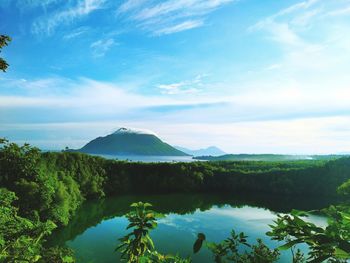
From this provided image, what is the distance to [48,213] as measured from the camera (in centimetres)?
4147

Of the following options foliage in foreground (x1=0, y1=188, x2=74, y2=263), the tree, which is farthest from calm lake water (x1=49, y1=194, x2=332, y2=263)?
the tree

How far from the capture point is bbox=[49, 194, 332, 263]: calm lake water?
34875 millimetres

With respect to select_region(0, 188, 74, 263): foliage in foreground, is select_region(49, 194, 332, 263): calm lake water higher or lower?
lower

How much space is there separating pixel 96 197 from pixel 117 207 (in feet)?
38.4

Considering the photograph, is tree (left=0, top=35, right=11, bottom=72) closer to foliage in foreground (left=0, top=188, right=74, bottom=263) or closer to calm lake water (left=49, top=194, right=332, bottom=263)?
foliage in foreground (left=0, top=188, right=74, bottom=263)

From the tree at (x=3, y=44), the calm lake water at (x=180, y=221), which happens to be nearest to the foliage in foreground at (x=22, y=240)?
the tree at (x=3, y=44)

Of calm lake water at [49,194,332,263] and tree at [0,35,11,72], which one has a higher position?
tree at [0,35,11,72]

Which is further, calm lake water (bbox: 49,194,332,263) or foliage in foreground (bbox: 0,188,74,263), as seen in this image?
calm lake water (bbox: 49,194,332,263)

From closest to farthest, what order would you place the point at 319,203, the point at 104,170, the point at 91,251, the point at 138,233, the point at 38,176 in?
the point at 138,233, the point at 91,251, the point at 38,176, the point at 319,203, the point at 104,170

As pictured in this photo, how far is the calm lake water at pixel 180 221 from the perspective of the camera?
34.9 metres

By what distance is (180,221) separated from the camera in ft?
161

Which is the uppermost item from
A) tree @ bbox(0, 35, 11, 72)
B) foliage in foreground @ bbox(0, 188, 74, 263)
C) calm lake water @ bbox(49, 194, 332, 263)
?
tree @ bbox(0, 35, 11, 72)

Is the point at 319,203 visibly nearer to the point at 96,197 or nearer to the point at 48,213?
the point at 96,197

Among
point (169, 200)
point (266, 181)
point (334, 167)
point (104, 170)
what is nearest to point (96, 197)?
point (104, 170)
